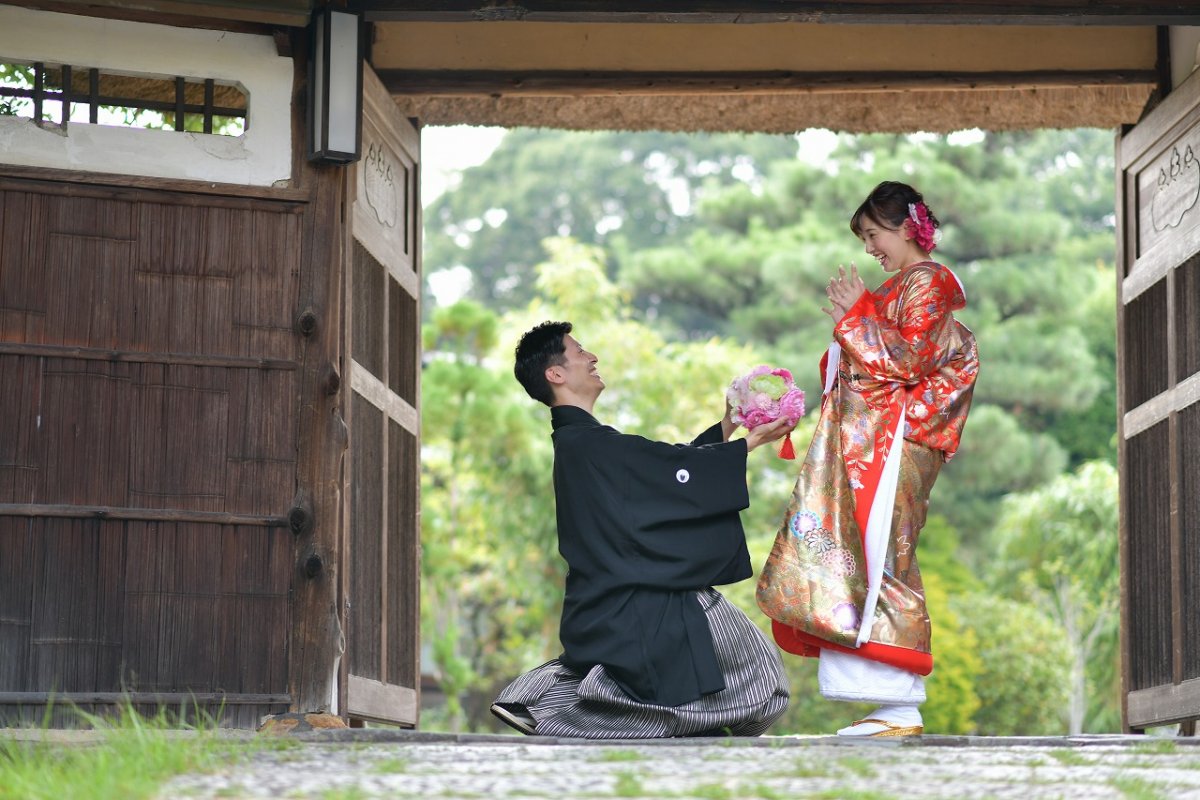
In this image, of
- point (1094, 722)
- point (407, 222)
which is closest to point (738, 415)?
point (407, 222)

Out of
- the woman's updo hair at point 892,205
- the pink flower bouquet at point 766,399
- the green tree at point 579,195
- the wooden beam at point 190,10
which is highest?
the green tree at point 579,195

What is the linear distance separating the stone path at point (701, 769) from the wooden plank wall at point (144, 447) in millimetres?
1195

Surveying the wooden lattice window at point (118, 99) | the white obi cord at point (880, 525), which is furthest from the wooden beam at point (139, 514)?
the white obi cord at point (880, 525)

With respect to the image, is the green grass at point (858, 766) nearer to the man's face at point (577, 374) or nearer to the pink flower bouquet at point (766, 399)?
the pink flower bouquet at point (766, 399)

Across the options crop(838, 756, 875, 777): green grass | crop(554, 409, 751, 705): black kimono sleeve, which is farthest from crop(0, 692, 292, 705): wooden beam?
crop(838, 756, 875, 777): green grass

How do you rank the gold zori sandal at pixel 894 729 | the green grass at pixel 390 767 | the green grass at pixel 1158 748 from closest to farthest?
the green grass at pixel 390 767 → the green grass at pixel 1158 748 → the gold zori sandal at pixel 894 729

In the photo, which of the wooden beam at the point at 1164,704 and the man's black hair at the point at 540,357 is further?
the wooden beam at the point at 1164,704

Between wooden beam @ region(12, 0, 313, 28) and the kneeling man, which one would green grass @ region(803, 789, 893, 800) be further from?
wooden beam @ region(12, 0, 313, 28)

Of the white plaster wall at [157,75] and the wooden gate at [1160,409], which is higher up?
the white plaster wall at [157,75]

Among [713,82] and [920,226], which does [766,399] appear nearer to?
[920,226]

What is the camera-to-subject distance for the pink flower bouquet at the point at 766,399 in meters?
4.87

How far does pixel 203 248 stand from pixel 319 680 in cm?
138

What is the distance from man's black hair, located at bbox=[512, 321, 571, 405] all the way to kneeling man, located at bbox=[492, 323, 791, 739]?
8.4 inches

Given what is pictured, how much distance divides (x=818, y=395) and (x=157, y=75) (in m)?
12.5
